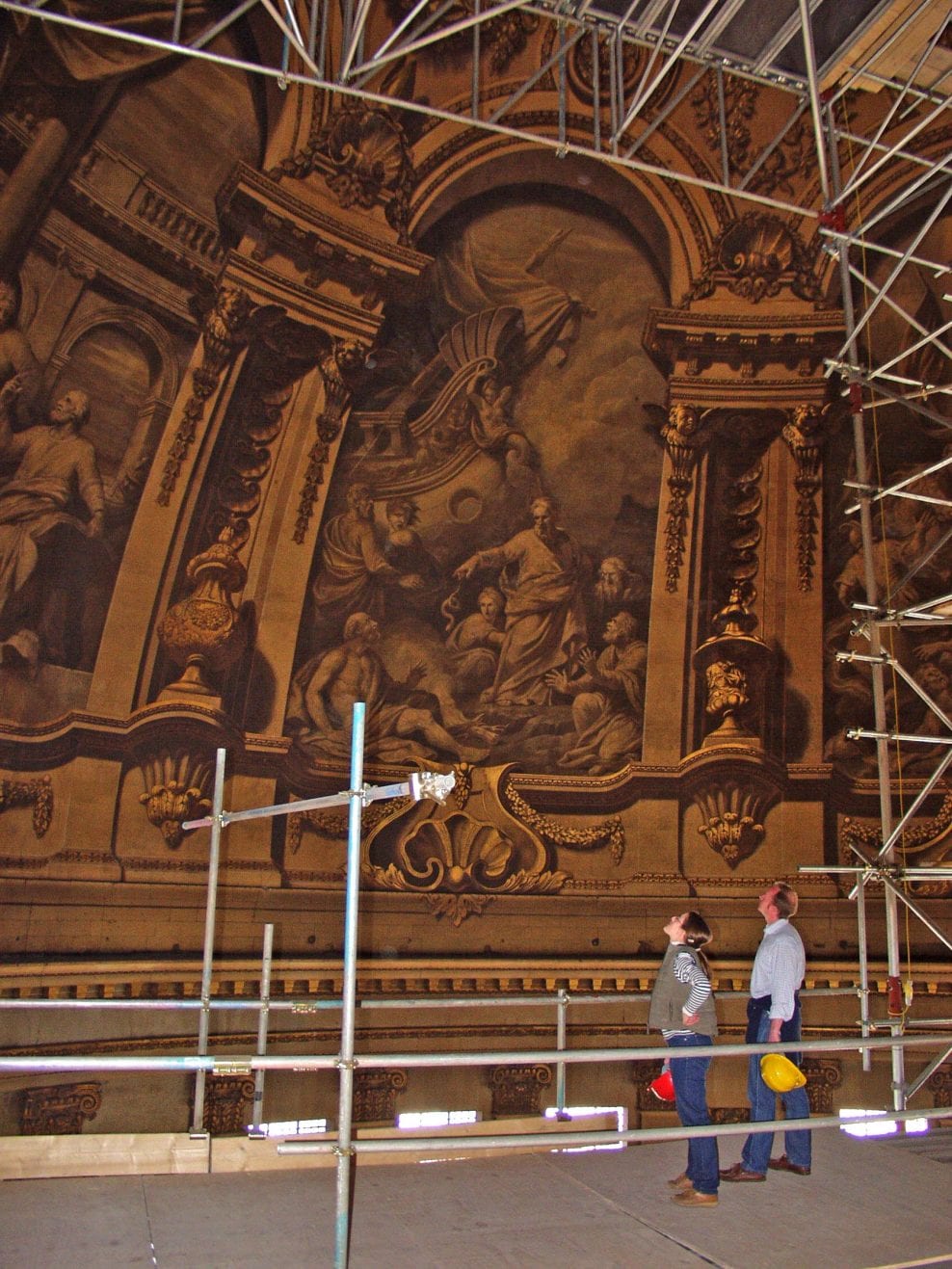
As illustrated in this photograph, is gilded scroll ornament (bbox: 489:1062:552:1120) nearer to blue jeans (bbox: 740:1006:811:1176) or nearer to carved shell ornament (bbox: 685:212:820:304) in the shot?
blue jeans (bbox: 740:1006:811:1176)

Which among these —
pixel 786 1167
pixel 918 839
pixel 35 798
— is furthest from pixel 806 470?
pixel 35 798

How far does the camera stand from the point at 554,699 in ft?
42.4

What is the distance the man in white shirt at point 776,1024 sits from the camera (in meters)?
6.54

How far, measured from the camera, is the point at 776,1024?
21.5ft

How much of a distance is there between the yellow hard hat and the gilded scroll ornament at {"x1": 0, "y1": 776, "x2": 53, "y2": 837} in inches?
258

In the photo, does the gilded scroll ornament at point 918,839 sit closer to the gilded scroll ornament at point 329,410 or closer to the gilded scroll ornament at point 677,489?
the gilded scroll ornament at point 677,489

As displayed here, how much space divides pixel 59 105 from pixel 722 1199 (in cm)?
931

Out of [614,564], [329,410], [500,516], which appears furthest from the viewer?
[614,564]

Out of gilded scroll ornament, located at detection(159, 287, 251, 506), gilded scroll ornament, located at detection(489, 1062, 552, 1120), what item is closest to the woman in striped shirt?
gilded scroll ornament, located at detection(489, 1062, 552, 1120)

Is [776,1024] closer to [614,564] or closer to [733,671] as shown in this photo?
[733,671]

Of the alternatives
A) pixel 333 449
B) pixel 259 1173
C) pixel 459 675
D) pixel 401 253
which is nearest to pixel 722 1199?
pixel 259 1173

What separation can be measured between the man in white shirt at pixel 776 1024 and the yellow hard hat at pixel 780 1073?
12 centimetres

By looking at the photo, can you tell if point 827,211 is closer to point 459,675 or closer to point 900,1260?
point 459,675

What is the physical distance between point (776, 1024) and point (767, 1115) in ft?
1.85
